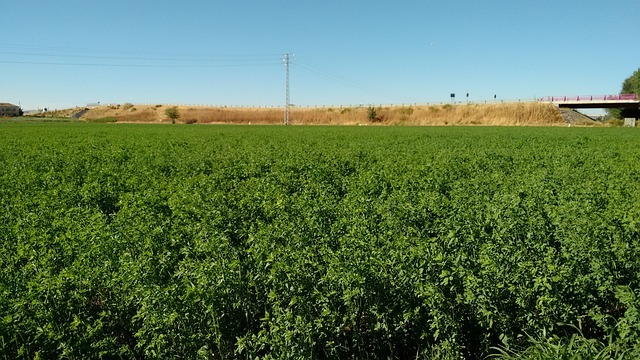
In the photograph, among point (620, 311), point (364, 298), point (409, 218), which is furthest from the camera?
point (409, 218)

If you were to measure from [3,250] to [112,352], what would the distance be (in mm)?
3265

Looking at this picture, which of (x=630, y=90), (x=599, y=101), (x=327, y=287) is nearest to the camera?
(x=327, y=287)

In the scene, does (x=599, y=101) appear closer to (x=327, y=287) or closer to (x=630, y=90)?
(x=630, y=90)

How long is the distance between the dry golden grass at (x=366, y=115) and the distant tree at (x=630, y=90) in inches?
872

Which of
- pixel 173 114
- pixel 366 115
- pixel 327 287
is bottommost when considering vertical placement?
pixel 327 287

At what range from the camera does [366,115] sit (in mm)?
123312

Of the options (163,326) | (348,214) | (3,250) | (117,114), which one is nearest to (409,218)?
(348,214)

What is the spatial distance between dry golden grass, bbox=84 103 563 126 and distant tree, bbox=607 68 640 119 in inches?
872

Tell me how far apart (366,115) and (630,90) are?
91530 mm

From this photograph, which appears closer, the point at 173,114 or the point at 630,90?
the point at 173,114

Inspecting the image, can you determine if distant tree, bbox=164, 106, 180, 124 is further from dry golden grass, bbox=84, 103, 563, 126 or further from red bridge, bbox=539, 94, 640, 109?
red bridge, bbox=539, 94, 640, 109

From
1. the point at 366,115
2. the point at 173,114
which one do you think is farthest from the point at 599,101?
the point at 173,114

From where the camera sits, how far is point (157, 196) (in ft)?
33.3

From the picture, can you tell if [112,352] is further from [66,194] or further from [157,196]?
[66,194]
